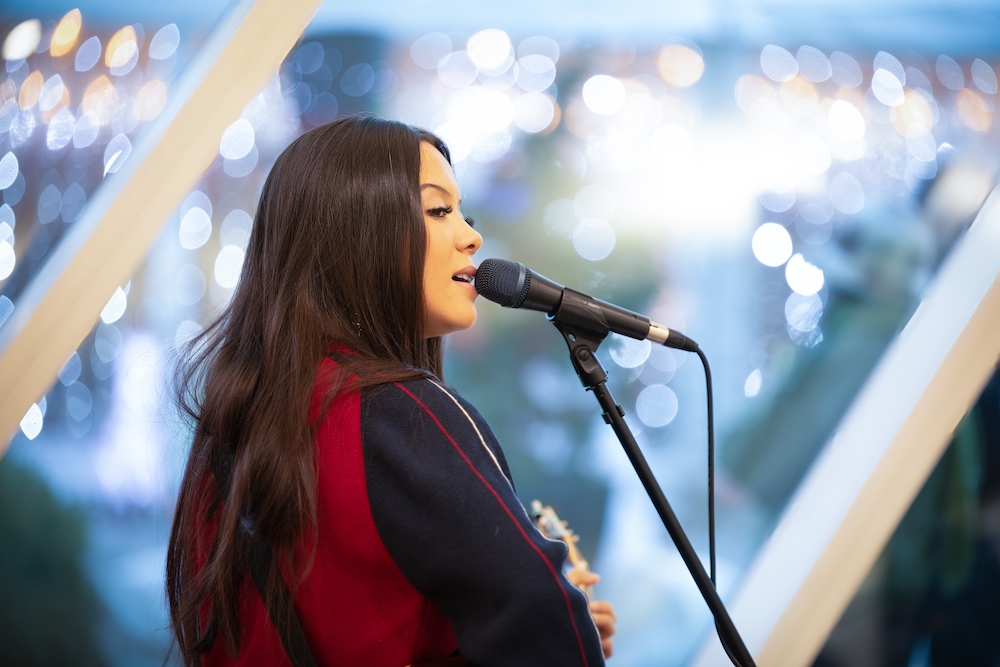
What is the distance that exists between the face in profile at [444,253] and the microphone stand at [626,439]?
15cm

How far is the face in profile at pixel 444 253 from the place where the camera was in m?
1.02

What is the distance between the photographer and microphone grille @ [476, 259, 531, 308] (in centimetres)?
95

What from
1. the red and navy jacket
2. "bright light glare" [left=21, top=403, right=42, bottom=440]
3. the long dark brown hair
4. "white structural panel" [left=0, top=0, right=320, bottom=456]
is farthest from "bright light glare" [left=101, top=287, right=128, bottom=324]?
the red and navy jacket

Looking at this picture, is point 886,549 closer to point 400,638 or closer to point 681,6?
point 400,638

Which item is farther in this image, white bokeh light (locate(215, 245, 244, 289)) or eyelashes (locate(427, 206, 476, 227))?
white bokeh light (locate(215, 245, 244, 289))

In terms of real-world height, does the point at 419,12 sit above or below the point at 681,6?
below

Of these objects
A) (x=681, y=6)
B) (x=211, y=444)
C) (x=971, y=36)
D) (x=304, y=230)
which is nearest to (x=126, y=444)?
(x=211, y=444)

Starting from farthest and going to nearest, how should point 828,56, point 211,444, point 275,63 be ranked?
point 828,56 < point 275,63 < point 211,444

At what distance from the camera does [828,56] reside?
1752 mm

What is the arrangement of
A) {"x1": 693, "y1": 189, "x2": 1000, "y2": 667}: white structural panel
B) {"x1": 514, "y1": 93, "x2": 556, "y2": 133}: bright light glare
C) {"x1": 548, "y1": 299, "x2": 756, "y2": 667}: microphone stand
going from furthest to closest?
{"x1": 514, "y1": 93, "x2": 556, "y2": 133}: bright light glare → {"x1": 693, "y1": 189, "x2": 1000, "y2": 667}: white structural panel → {"x1": 548, "y1": 299, "x2": 756, "y2": 667}: microphone stand

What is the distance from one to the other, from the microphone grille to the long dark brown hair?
106mm

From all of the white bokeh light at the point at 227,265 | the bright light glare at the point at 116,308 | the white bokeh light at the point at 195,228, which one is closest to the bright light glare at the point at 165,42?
the white bokeh light at the point at 195,228

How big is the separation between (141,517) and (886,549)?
1.89 m

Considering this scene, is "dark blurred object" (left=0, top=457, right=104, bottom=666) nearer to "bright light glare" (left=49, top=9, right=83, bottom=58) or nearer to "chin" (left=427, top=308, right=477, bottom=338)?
"bright light glare" (left=49, top=9, right=83, bottom=58)
